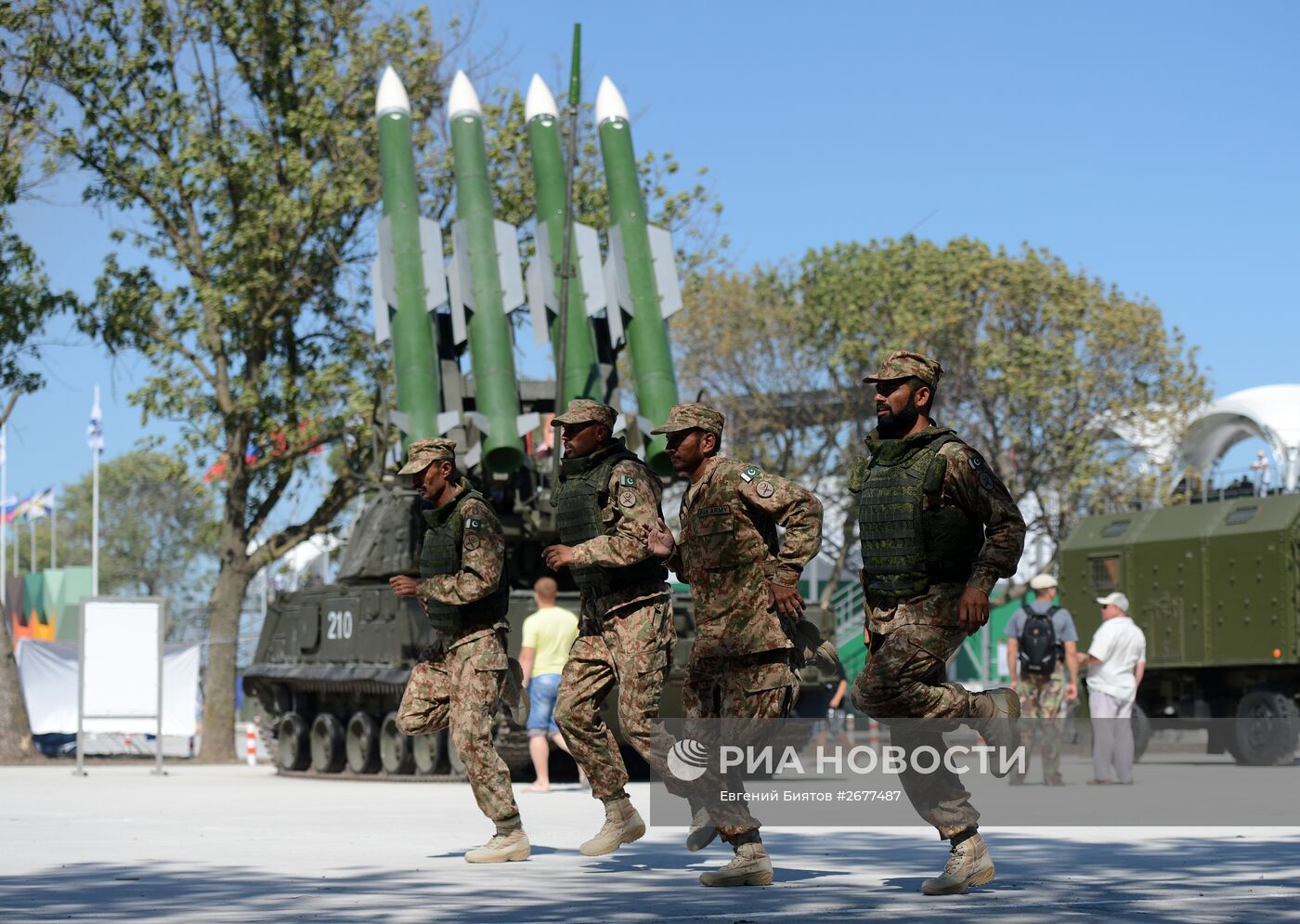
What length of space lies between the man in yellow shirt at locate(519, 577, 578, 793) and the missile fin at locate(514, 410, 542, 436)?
2822 millimetres

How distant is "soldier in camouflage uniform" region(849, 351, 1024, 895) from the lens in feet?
23.7

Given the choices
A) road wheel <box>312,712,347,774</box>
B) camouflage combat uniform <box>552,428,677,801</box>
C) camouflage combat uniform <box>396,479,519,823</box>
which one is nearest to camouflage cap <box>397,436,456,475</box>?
camouflage combat uniform <box>396,479,519,823</box>

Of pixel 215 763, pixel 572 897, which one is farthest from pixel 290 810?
pixel 215 763

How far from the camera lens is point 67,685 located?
90.3 feet

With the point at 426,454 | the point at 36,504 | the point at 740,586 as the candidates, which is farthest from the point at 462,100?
the point at 36,504

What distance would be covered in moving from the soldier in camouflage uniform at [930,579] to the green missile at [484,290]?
10973 mm

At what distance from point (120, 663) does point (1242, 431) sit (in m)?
24.3

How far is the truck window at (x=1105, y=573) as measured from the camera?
2189cm

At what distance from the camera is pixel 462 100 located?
70.8 feet

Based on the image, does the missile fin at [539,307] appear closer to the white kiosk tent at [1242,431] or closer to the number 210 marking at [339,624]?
the number 210 marking at [339,624]

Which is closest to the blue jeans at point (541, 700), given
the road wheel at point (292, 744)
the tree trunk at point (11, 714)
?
the road wheel at point (292, 744)

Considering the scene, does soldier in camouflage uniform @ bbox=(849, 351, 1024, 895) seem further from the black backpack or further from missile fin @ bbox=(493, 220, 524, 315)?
missile fin @ bbox=(493, 220, 524, 315)

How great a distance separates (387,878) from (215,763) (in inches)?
690

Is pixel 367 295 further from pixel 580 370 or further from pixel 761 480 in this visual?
pixel 761 480
